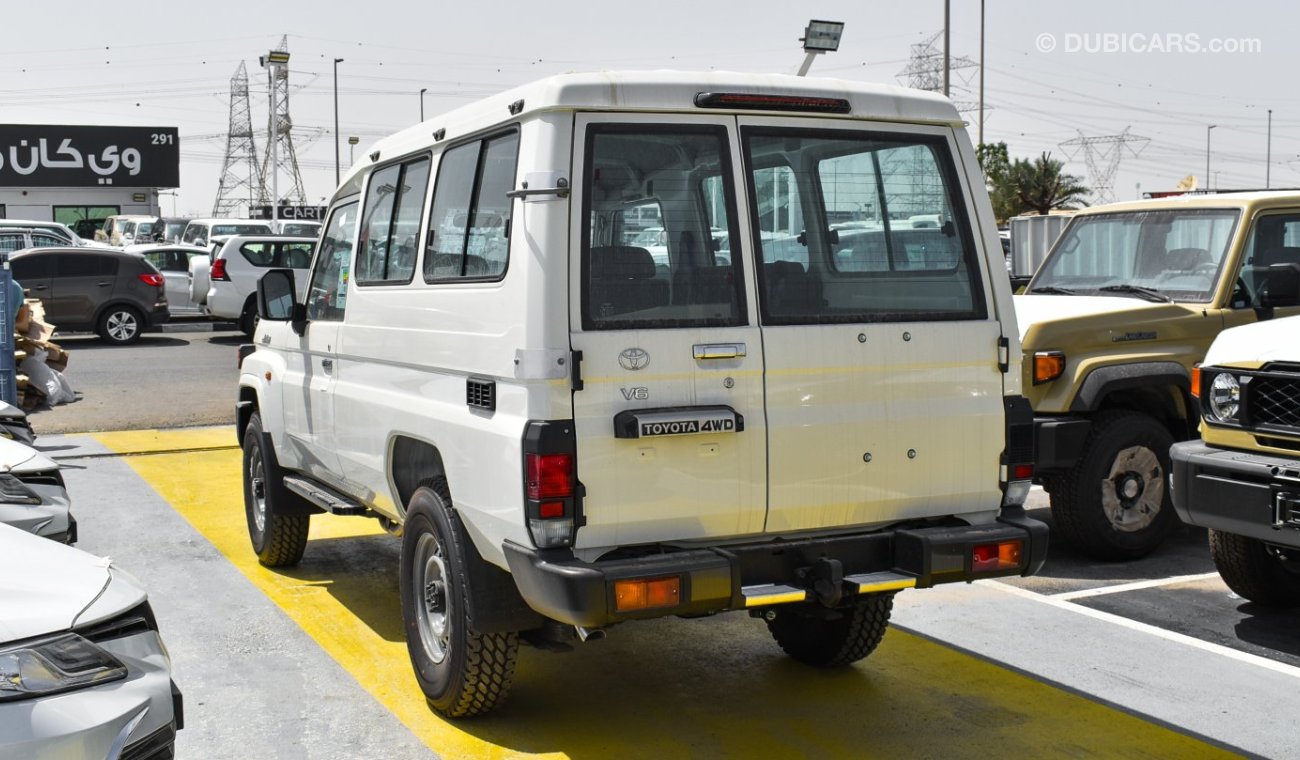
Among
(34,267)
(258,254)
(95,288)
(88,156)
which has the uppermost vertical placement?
(88,156)

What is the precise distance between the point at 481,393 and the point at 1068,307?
15.3ft

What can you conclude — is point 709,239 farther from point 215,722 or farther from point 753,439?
point 215,722

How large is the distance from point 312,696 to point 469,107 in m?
2.41

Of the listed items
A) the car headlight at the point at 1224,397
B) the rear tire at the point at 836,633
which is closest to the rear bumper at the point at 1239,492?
the car headlight at the point at 1224,397

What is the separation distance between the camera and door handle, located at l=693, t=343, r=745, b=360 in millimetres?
4414

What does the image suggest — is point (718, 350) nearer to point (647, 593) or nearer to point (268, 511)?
point (647, 593)

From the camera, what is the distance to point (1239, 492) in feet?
19.3

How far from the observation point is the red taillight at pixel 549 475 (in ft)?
13.8

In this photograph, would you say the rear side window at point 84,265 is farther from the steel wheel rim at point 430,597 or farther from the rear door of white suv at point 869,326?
the rear door of white suv at point 869,326

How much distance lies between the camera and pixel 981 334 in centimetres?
484

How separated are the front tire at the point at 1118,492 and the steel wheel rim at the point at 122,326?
18.2 m

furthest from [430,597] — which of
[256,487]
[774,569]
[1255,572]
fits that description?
[1255,572]

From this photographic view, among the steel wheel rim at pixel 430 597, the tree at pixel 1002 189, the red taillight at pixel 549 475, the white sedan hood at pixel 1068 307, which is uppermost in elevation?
the tree at pixel 1002 189

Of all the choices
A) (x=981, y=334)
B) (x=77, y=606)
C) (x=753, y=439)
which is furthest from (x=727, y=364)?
(x=77, y=606)
